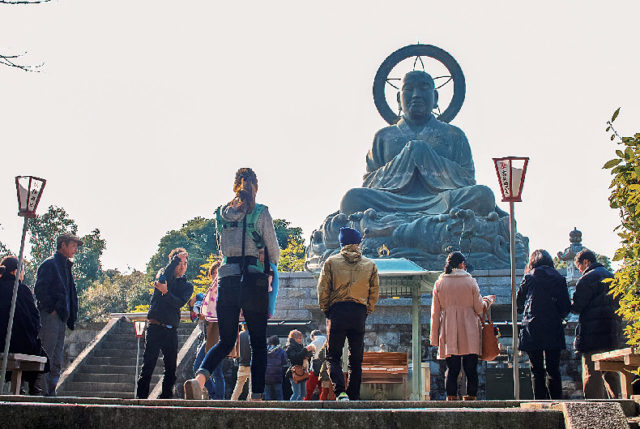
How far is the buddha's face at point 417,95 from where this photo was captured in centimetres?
1683

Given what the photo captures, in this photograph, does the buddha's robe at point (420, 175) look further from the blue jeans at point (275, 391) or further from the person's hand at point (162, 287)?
the person's hand at point (162, 287)

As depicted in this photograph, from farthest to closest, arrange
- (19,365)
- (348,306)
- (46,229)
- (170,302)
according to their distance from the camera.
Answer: (46,229)
(170,302)
(19,365)
(348,306)

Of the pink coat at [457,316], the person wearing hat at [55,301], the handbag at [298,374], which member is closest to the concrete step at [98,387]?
the handbag at [298,374]

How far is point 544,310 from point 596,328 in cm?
39

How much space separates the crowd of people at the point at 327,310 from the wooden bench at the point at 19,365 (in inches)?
7.5

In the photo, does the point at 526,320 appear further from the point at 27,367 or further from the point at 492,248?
the point at 492,248

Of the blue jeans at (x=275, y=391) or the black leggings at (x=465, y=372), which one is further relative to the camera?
the blue jeans at (x=275, y=391)

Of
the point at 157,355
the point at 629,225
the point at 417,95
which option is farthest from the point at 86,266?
the point at 629,225

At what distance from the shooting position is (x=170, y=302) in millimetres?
6148

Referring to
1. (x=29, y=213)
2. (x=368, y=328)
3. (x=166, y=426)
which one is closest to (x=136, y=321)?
(x=368, y=328)

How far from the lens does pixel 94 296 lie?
35.1 meters

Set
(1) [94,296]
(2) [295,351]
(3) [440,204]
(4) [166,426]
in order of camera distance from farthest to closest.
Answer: (1) [94,296] < (3) [440,204] < (2) [295,351] < (4) [166,426]

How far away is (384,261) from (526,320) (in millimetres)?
2465

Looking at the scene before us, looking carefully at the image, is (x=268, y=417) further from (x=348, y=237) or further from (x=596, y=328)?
(x=596, y=328)
